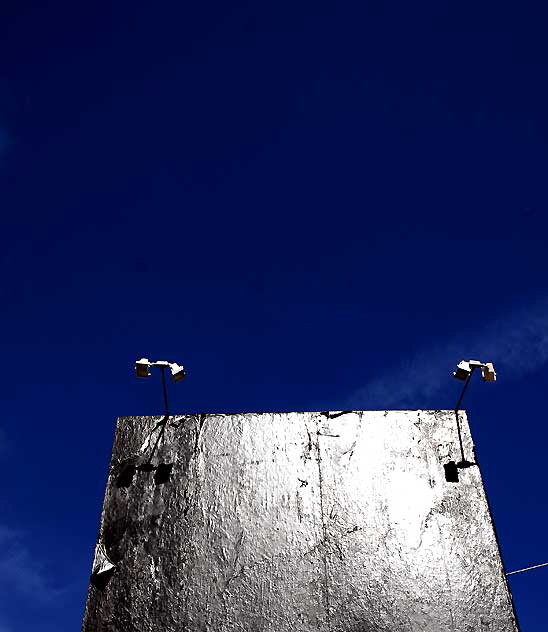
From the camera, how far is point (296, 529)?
220 inches

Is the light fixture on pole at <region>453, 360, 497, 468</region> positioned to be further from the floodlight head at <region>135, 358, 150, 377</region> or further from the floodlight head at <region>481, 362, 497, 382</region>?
the floodlight head at <region>135, 358, 150, 377</region>

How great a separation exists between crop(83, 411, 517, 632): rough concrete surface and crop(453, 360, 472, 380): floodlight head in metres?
0.42

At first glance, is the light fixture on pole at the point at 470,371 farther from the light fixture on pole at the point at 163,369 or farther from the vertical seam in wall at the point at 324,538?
the light fixture on pole at the point at 163,369

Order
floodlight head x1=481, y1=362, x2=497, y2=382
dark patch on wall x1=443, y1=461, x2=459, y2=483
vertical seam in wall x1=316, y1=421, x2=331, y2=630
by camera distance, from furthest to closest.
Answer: floodlight head x1=481, y1=362, x2=497, y2=382 < dark patch on wall x1=443, y1=461, x2=459, y2=483 < vertical seam in wall x1=316, y1=421, x2=331, y2=630

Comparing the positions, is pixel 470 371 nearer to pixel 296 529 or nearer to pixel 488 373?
pixel 488 373

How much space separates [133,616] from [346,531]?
6.61ft

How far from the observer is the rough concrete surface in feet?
16.8

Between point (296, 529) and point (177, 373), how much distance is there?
206 cm

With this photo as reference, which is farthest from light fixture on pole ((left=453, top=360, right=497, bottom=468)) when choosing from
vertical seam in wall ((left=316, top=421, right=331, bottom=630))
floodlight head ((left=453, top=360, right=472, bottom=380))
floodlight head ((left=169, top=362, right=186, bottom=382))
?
floodlight head ((left=169, top=362, right=186, bottom=382))

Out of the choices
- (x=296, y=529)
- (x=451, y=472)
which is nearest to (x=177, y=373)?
(x=296, y=529)

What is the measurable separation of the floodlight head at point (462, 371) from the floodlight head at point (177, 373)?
9.56ft

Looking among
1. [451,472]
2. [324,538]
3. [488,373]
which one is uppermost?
[488,373]

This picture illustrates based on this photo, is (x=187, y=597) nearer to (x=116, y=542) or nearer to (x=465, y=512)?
(x=116, y=542)

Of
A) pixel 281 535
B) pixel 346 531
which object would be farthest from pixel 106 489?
pixel 346 531
